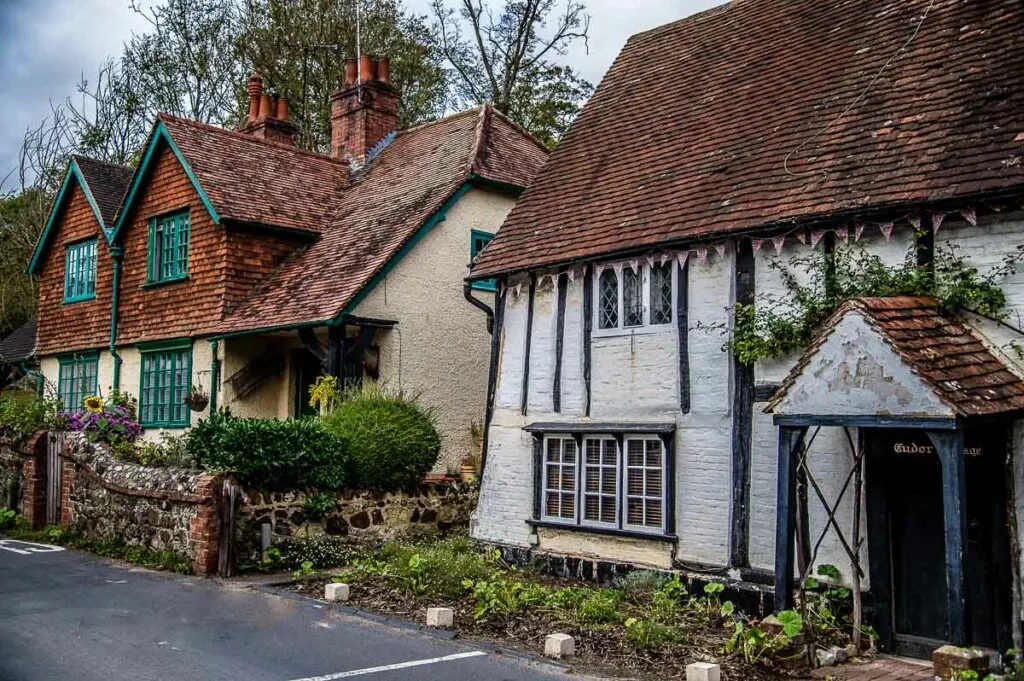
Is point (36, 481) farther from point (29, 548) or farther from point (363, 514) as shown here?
point (363, 514)

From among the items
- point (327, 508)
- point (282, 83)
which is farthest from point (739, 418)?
point (282, 83)

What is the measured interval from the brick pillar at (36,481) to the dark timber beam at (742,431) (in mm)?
11463

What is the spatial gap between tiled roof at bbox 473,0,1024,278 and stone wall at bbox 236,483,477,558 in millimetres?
3733

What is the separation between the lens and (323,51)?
2970 centimetres

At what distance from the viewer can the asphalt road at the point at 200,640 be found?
764 cm

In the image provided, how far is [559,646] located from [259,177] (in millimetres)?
13770

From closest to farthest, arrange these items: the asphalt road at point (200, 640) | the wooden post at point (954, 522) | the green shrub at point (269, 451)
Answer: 1. the wooden post at point (954, 522)
2. the asphalt road at point (200, 640)
3. the green shrub at point (269, 451)

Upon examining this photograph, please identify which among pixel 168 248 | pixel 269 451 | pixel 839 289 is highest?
pixel 168 248

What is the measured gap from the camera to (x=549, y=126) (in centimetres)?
2977

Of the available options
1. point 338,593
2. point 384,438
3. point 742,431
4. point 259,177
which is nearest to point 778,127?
point 742,431

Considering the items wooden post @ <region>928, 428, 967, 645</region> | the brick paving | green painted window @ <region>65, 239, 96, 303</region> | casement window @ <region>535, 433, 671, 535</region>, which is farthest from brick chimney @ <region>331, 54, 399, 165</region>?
wooden post @ <region>928, 428, 967, 645</region>

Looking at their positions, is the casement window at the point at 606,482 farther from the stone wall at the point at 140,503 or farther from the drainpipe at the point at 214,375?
the drainpipe at the point at 214,375

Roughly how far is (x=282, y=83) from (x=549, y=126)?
846 centimetres

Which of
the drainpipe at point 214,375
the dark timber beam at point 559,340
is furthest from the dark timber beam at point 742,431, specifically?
the drainpipe at point 214,375
